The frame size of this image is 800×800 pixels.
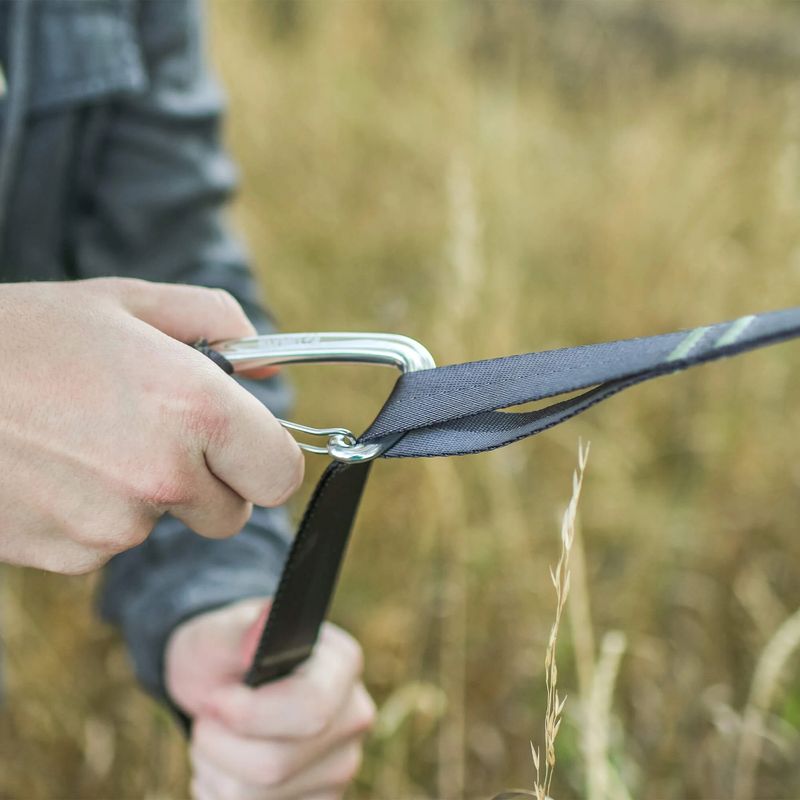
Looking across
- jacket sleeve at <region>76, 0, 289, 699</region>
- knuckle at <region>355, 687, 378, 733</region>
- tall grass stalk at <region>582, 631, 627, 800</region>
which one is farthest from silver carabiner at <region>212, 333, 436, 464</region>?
jacket sleeve at <region>76, 0, 289, 699</region>

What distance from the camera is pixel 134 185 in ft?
4.23

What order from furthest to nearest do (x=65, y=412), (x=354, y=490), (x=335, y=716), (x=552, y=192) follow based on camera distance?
1. (x=552, y=192)
2. (x=335, y=716)
3. (x=354, y=490)
4. (x=65, y=412)

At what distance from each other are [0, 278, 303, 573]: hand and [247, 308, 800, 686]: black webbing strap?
68 mm

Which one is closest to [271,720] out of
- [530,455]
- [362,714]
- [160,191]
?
[362,714]

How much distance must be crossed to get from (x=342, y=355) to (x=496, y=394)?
0.11 meters

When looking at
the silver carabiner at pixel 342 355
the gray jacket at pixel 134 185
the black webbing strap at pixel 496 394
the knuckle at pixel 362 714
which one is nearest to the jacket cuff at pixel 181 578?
the gray jacket at pixel 134 185

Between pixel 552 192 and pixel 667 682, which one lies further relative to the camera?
pixel 552 192

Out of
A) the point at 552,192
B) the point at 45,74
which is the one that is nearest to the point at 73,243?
the point at 45,74

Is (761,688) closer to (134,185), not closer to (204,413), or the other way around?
(204,413)

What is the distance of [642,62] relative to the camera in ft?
13.4

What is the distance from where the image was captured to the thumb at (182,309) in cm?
61

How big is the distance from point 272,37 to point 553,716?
433cm

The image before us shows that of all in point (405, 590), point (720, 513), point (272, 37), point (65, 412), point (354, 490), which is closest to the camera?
point (65, 412)

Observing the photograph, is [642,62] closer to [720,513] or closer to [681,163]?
[681,163]
